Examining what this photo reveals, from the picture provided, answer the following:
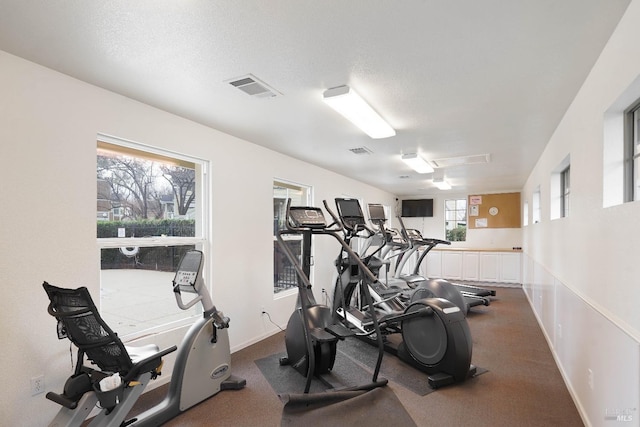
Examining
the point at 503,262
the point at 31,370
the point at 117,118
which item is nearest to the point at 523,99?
the point at 117,118

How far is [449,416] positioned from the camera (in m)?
2.54

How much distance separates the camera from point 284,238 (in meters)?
4.89

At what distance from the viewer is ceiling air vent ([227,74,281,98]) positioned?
8.02 ft

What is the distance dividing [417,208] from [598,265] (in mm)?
8299

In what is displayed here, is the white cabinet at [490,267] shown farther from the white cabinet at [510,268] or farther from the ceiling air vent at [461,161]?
the ceiling air vent at [461,161]

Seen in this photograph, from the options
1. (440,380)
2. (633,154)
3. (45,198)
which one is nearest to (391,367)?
(440,380)

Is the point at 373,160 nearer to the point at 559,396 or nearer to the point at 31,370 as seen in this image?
the point at 559,396

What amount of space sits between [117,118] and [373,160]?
11.6 feet

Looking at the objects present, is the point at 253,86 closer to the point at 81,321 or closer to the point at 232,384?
the point at 81,321

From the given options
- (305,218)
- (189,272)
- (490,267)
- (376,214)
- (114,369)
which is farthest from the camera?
(490,267)

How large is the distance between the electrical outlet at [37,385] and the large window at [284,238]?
8.97 ft

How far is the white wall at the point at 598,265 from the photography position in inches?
63.5

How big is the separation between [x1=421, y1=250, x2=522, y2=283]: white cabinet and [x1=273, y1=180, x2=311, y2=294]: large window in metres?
5.30

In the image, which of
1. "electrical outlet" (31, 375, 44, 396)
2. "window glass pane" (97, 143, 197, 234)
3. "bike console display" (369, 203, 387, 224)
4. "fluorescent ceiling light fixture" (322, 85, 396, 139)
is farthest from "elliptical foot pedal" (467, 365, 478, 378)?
"electrical outlet" (31, 375, 44, 396)
